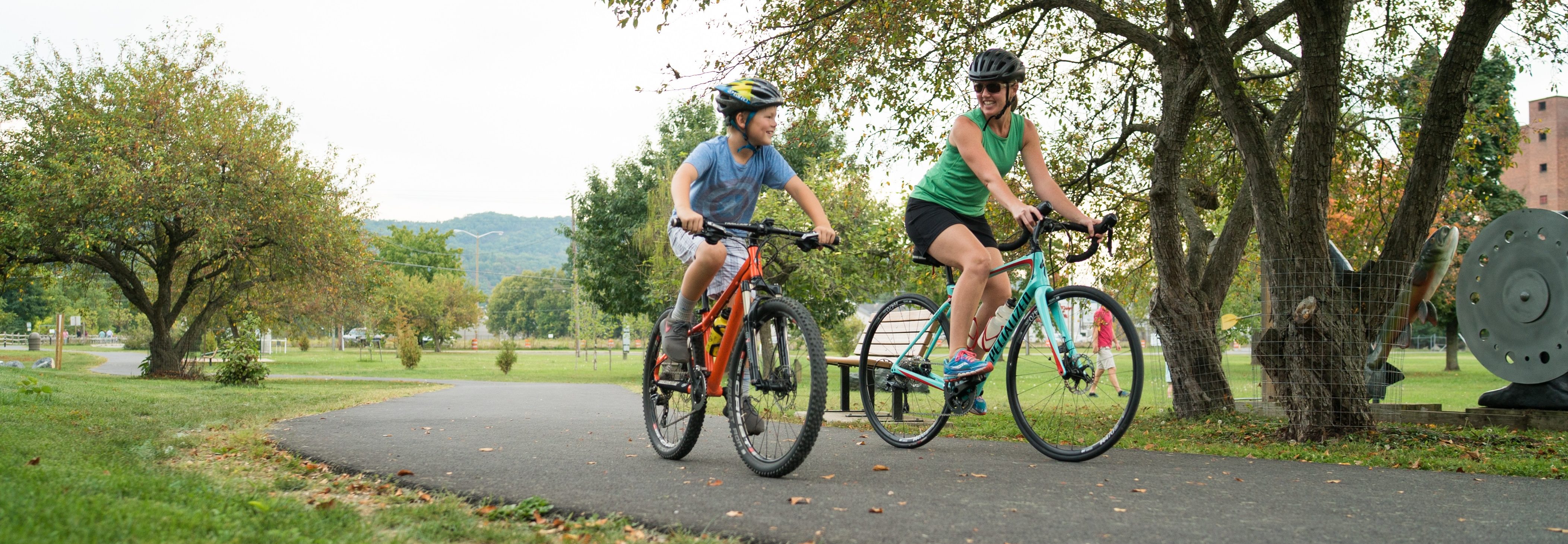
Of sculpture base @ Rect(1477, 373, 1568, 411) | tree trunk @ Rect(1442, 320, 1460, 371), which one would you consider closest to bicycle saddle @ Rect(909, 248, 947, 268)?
sculpture base @ Rect(1477, 373, 1568, 411)

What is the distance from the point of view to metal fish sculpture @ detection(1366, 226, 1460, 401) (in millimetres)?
7664

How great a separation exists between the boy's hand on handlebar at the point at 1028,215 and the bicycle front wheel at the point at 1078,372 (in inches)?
13.0

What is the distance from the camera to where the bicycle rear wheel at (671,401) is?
192 inches

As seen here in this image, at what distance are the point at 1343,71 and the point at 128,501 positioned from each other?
1272cm

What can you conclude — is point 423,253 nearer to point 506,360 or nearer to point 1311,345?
point 506,360

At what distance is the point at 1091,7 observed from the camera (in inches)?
332

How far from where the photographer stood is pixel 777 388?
4359 mm

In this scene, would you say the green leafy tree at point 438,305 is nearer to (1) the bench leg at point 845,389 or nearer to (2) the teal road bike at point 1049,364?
(1) the bench leg at point 845,389

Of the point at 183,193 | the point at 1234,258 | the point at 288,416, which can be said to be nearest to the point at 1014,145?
the point at 1234,258

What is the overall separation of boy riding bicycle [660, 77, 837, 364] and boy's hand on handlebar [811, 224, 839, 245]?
0.18 m

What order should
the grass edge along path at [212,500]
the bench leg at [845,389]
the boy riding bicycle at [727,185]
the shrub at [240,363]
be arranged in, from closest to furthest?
the grass edge along path at [212,500]
the boy riding bicycle at [727,185]
the bench leg at [845,389]
the shrub at [240,363]

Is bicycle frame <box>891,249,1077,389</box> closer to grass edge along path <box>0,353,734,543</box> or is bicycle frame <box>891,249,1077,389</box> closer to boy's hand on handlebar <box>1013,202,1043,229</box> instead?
boy's hand on handlebar <box>1013,202,1043,229</box>

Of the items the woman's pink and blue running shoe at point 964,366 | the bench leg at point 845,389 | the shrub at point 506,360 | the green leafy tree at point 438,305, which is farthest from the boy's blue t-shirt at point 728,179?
the green leafy tree at point 438,305

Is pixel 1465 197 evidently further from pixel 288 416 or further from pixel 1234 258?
pixel 288 416
